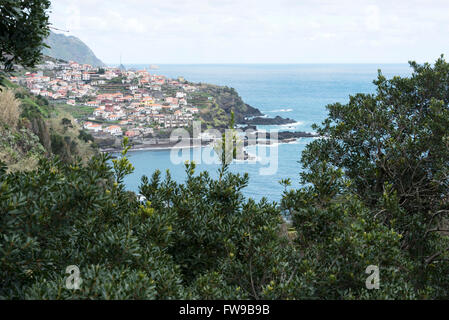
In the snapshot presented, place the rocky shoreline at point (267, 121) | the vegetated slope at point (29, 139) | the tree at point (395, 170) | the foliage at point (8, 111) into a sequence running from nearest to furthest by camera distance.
A: the tree at point (395, 170) < the vegetated slope at point (29, 139) < the foliage at point (8, 111) < the rocky shoreline at point (267, 121)

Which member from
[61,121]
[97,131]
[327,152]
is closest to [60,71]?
[97,131]

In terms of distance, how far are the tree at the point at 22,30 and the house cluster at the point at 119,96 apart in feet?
148

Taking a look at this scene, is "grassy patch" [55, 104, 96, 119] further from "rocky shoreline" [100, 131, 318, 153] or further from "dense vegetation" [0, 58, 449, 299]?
"dense vegetation" [0, 58, 449, 299]

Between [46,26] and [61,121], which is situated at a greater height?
[46,26]

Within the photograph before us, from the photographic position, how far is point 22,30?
12.9 feet

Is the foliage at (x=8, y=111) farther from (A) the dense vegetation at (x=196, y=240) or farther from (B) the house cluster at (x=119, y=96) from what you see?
(B) the house cluster at (x=119, y=96)

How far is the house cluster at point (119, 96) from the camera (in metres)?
55.1

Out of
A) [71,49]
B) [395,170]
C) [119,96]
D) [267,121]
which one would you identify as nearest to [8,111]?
[395,170]

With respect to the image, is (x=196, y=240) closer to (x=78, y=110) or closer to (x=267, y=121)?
(x=267, y=121)

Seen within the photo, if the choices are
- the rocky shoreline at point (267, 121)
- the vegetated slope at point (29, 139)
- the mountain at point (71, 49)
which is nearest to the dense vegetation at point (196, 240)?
the vegetated slope at point (29, 139)

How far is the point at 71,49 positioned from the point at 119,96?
9055 cm

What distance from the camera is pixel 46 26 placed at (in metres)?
4.16
